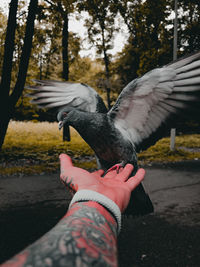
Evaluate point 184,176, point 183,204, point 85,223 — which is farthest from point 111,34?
point 85,223

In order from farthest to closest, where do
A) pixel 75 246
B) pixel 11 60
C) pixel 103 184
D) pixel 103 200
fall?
pixel 11 60 < pixel 103 184 < pixel 103 200 < pixel 75 246

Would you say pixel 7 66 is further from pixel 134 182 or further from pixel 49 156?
pixel 134 182

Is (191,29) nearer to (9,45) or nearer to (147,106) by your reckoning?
(9,45)

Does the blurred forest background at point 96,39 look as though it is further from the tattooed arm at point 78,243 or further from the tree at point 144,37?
the tattooed arm at point 78,243

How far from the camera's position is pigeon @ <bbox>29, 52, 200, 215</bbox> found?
1943 millimetres

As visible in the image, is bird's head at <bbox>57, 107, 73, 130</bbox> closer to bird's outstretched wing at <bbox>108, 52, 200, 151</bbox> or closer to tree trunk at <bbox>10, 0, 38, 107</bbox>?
bird's outstretched wing at <bbox>108, 52, 200, 151</bbox>

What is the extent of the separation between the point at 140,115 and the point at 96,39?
14.3 metres

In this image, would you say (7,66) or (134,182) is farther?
(7,66)

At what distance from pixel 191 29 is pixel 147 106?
46.8 feet

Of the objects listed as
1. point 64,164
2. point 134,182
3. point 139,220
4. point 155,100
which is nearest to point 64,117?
point 64,164

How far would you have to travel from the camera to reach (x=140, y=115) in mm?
2271

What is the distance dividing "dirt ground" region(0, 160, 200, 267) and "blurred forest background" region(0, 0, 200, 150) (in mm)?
3666

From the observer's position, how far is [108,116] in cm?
225

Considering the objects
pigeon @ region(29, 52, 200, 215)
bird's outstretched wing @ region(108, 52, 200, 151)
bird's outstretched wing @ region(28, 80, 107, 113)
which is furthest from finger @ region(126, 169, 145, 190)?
bird's outstretched wing @ region(28, 80, 107, 113)
